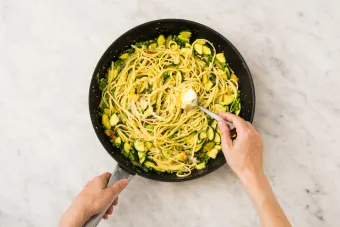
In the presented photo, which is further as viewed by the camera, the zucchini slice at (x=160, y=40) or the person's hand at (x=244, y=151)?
the zucchini slice at (x=160, y=40)

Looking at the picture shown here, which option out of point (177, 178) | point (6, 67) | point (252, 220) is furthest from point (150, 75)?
point (252, 220)

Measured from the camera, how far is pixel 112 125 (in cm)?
192

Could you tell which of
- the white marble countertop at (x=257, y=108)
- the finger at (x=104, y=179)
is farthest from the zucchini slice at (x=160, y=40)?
the finger at (x=104, y=179)

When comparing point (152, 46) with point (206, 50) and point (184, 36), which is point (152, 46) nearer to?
point (184, 36)

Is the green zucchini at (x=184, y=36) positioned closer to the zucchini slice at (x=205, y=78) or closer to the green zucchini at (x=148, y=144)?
the zucchini slice at (x=205, y=78)

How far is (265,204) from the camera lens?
1.60 m

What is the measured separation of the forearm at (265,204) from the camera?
157 centimetres

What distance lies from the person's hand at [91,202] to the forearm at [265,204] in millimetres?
555

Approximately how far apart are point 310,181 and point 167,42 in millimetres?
1000

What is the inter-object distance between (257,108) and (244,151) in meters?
0.42

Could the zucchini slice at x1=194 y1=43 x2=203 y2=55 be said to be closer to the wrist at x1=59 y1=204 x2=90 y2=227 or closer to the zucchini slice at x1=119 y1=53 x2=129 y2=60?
the zucchini slice at x1=119 y1=53 x2=129 y2=60

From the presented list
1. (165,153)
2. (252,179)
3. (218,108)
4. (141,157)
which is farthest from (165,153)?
(252,179)

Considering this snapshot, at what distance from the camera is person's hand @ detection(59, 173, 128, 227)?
65.5 inches

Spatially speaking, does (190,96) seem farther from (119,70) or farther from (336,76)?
(336,76)
